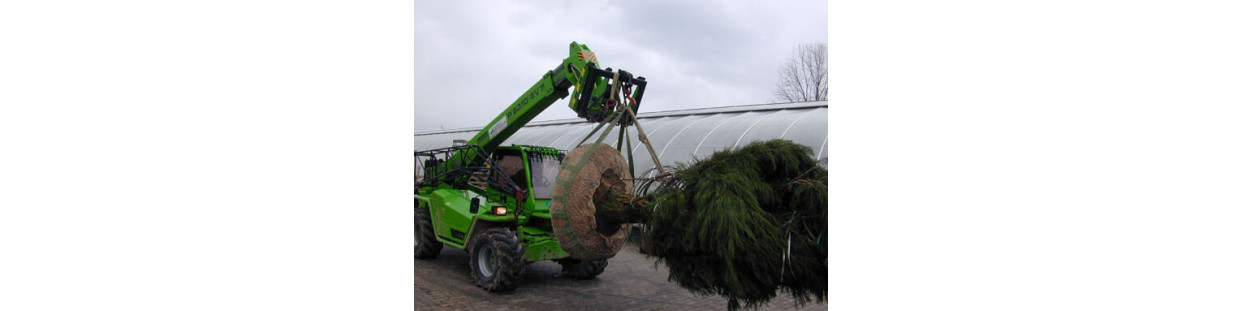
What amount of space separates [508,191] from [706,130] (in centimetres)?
489

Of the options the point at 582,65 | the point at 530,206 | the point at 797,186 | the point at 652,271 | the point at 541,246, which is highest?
the point at 582,65

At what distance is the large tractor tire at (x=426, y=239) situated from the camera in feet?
19.9

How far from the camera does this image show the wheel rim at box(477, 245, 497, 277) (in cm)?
493

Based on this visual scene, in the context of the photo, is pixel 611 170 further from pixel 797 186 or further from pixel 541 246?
pixel 541 246

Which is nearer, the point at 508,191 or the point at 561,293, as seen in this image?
the point at 561,293

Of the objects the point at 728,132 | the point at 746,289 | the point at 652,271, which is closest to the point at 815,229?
the point at 746,289

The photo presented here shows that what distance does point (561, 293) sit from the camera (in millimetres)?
4957

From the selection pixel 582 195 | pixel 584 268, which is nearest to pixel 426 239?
pixel 584 268

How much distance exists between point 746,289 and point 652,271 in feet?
12.8

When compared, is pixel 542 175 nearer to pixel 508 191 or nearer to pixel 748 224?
pixel 508 191

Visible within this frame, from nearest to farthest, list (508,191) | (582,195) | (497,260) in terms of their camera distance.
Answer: (582,195) → (497,260) → (508,191)

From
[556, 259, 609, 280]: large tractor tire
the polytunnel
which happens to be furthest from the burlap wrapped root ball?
the polytunnel

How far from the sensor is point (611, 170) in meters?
3.12

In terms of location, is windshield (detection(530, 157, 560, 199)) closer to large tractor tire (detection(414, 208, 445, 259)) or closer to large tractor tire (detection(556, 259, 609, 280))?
large tractor tire (detection(556, 259, 609, 280))
